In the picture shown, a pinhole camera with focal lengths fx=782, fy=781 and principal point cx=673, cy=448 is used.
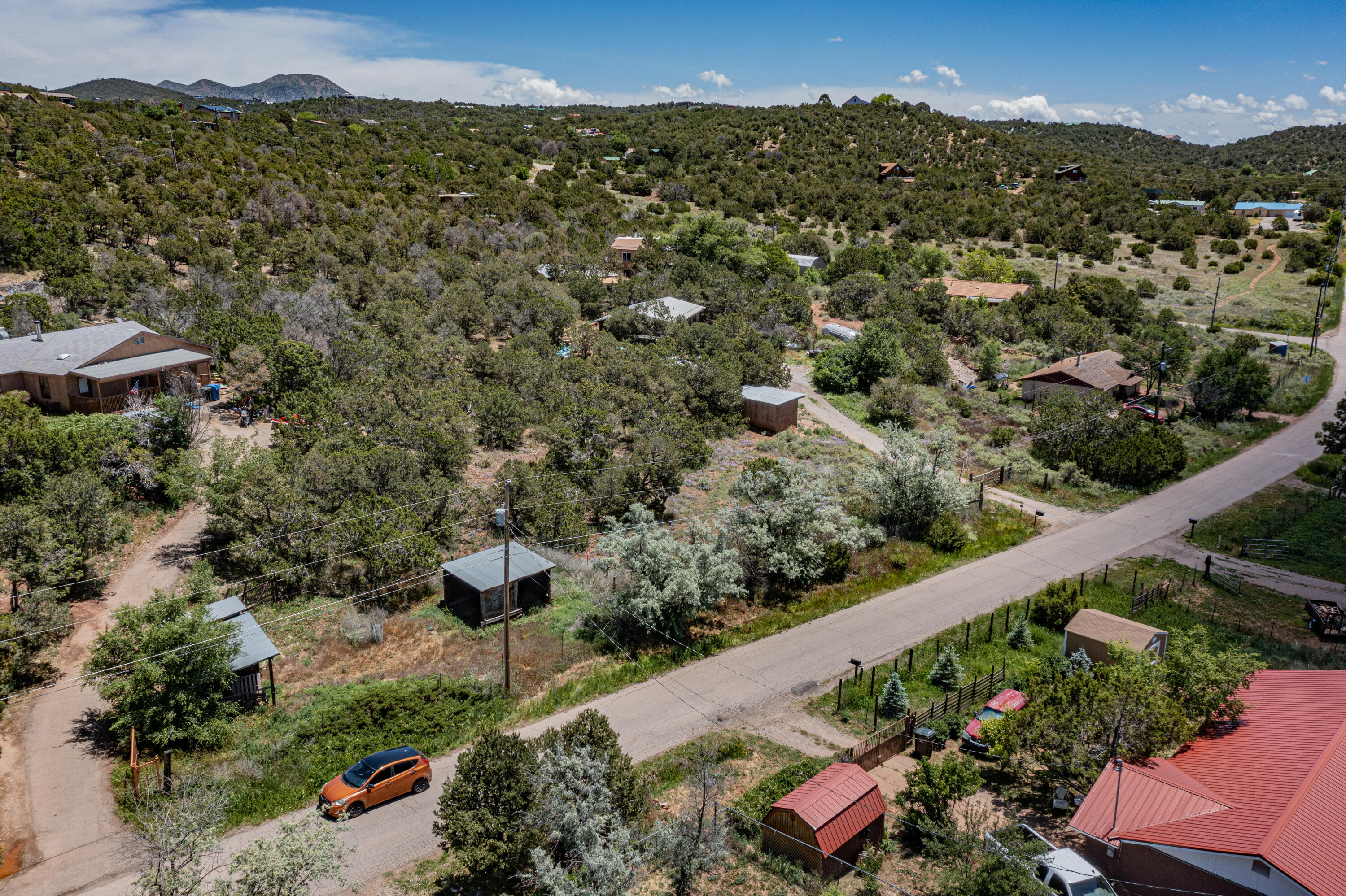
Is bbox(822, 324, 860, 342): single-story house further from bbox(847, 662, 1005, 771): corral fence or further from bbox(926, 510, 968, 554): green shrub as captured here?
bbox(847, 662, 1005, 771): corral fence

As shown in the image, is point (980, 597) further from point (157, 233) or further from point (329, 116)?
point (329, 116)

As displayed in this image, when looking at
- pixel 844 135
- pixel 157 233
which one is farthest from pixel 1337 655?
pixel 844 135

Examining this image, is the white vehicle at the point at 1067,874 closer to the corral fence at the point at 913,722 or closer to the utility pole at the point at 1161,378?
the corral fence at the point at 913,722

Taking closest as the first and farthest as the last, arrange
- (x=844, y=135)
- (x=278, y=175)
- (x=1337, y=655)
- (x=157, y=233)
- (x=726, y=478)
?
(x=1337, y=655) < (x=726, y=478) < (x=157, y=233) < (x=278, y=175) < (x=844, y=135)

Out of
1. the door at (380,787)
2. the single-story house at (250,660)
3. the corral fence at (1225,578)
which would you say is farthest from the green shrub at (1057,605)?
the single-story house at (250,660)

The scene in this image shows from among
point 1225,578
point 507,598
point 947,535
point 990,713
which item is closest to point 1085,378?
point 1225,578

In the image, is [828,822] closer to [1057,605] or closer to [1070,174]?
[1057,605]

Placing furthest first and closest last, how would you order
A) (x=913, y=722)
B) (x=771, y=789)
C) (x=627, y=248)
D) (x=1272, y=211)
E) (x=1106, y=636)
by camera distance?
Result: (x=1272, y=211)
(x=627, y=248)
(x=1106, y=636)
(x=913, y=722)
(x=771, y=789)
